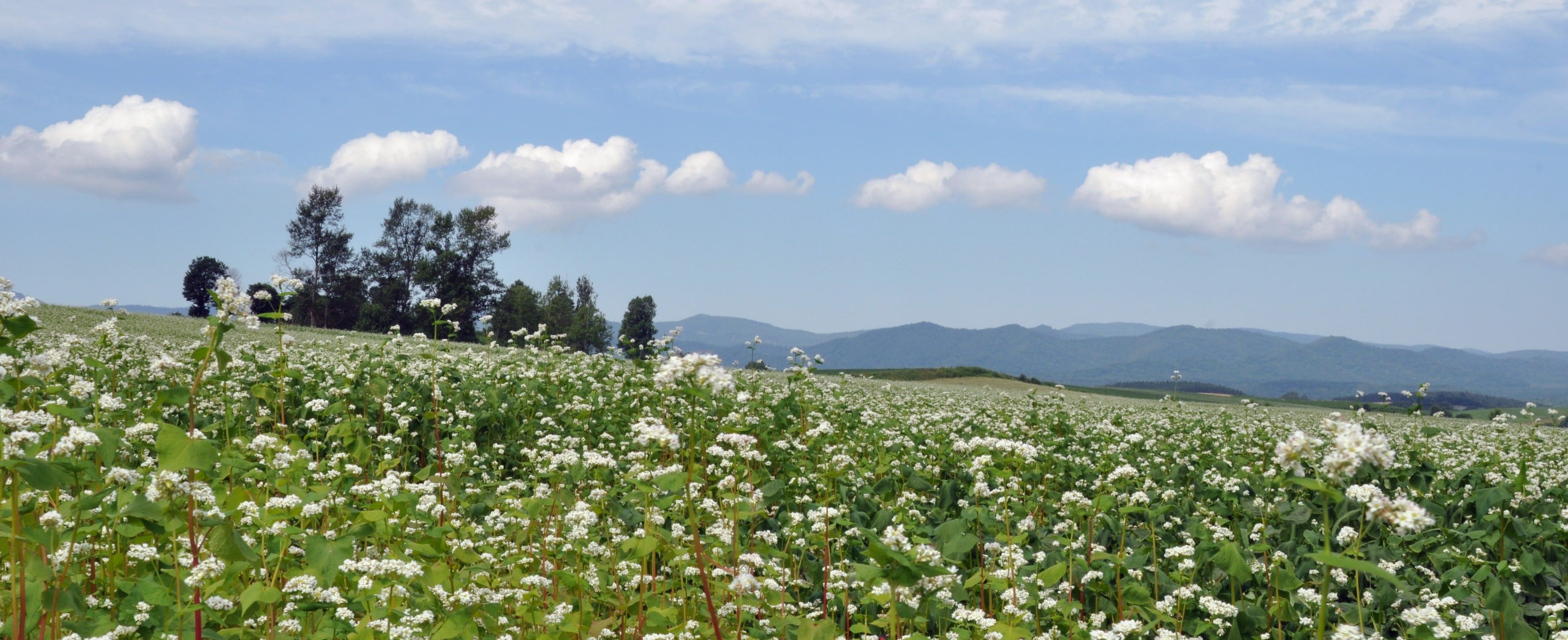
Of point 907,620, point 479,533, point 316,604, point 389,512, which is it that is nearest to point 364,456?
point 479,533

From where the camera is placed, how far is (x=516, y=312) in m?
109

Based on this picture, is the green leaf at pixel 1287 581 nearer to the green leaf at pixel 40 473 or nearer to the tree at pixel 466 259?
the green leaf at pixel 40 473

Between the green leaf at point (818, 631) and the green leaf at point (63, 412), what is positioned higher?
the green leaf at point (63, 412)

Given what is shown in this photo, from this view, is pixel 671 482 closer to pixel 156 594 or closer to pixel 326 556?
pixel 326 556

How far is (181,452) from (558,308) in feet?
424

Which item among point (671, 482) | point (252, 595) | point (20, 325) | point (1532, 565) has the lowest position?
point (1532, 565)

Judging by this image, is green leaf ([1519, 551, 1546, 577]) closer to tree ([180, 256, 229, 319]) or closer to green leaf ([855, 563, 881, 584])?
green leaf ([855, 563, 881, 584])

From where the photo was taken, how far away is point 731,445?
31.9 ft

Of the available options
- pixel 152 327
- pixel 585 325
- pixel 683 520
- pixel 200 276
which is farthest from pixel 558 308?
pixel 683 520

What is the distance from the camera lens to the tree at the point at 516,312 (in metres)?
105

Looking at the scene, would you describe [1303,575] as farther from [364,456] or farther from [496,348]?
[496,348]

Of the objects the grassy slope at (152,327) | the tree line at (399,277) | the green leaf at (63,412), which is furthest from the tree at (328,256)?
the green leaf at (63,412)

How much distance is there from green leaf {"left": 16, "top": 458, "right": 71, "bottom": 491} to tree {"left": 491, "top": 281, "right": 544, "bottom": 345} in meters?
99.6

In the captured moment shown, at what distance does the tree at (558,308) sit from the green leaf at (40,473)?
380 ft
